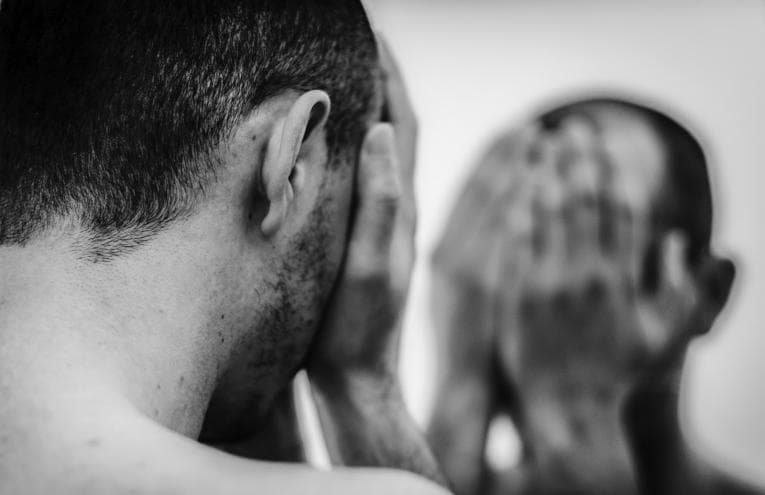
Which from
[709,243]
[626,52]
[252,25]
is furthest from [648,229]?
[626,52]

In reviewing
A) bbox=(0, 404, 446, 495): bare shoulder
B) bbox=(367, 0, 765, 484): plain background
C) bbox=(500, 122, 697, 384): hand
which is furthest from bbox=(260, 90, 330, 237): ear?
bbox=(367, 0, 765, 484): plain background

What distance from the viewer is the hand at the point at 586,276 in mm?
1255

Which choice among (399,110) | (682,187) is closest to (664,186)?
(682,187)

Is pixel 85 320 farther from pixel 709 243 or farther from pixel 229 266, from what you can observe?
pixel 709 243

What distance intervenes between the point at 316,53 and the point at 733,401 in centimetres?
165

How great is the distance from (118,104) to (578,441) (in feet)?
2.83

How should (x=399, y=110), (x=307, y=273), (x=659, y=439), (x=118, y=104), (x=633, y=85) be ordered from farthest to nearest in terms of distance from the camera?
(x=633, y=85), (x=659, y=439), (x=399, y=110), (x=307, y=273), (x=118, y=104)

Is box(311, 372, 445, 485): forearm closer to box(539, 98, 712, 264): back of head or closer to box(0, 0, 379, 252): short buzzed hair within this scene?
box(0, 0, 379, 252): short buzzed hair

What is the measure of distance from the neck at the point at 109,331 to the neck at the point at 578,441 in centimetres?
71

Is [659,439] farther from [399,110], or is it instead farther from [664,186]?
[399,110]

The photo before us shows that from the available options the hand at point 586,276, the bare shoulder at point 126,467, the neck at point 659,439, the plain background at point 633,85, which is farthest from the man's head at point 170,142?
the plain background at point 633,85

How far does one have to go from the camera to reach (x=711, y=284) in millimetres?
1300

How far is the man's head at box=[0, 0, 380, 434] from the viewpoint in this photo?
2.16 ft

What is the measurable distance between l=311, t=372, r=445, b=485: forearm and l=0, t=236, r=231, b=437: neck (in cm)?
22
